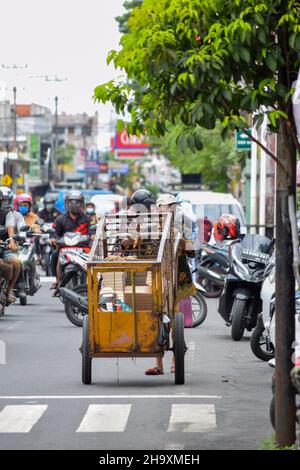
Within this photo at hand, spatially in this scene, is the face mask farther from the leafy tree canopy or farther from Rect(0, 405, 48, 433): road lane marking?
the leafy tree canopy

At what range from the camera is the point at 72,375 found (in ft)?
44.8

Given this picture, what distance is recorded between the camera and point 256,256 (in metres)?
16.3

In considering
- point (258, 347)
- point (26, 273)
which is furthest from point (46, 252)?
point (258, 347)

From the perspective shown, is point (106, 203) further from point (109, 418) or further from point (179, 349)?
point (109, 418)

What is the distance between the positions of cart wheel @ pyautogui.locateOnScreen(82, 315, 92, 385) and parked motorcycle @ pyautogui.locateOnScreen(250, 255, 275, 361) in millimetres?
1786

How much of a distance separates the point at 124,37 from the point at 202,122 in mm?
775

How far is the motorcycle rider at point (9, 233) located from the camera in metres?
20.3

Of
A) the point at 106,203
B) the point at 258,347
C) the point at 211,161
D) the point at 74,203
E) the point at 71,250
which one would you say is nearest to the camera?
the point at 258,347

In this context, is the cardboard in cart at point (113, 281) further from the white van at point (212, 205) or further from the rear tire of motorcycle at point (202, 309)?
the white van at point (212, 205)

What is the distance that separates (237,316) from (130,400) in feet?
14.9

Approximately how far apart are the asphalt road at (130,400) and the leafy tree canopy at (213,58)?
2407 millimetres

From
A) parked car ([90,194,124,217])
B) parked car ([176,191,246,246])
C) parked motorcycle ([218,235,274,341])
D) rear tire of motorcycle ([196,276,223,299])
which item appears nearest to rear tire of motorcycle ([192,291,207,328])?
parked motorcycle ([218,235,274,341])

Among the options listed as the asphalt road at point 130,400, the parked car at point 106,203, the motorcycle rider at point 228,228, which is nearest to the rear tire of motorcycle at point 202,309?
the asphalt road at point 130,400
